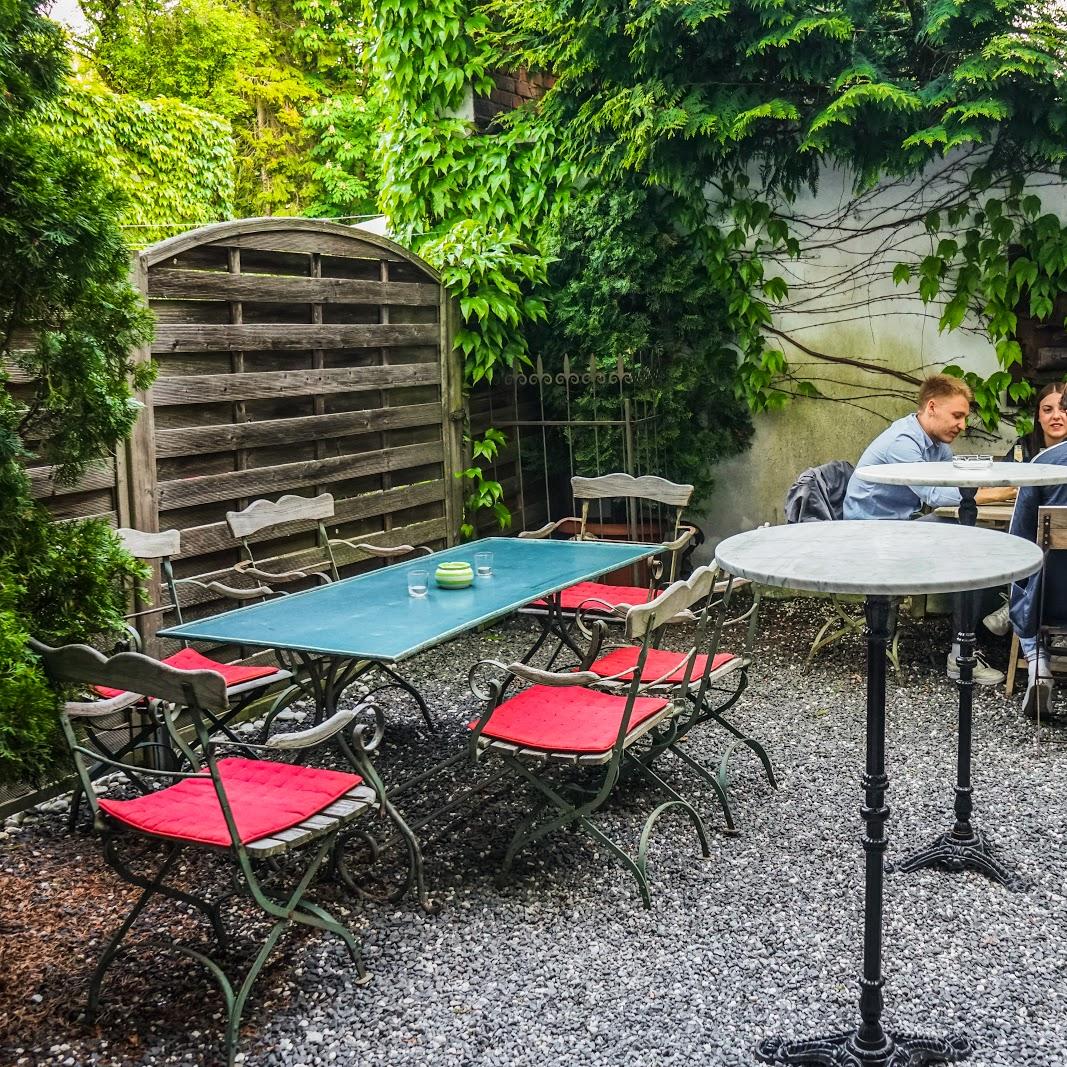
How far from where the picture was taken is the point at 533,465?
776 cm

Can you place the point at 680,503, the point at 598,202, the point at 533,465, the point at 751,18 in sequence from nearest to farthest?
A: the point at 680,503 → the point at 751,18 → the point at 598,202 → the point at 533,465

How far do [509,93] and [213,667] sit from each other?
Answer: 5.10m

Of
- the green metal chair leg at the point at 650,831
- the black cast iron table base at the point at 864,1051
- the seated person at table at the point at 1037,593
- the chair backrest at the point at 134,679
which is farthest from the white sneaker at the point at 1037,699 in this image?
the chair backrest at the point at 134,679

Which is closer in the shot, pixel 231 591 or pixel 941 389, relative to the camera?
pixel 231 591

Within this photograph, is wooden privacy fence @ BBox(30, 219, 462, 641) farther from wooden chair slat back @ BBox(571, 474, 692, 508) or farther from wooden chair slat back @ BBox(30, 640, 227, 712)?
wooden chair slat back @ BBox(30, 640, 227, 712)

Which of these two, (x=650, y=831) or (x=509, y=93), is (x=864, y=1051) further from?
(x=509, y=93)

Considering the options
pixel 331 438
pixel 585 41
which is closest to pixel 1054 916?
pixel 331 438

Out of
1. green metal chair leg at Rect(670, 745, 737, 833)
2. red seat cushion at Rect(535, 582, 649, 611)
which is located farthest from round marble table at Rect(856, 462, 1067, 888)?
red seat cushion at Rect(535, 582, 649, 611)

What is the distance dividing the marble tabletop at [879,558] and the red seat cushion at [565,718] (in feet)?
2.95

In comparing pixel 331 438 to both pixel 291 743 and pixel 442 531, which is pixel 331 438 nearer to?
pixel 442 531

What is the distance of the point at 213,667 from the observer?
4.50 meters

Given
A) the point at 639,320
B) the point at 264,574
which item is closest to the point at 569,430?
the point at 639,320

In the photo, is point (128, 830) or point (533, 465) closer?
point (128, 830)

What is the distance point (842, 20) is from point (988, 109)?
0.98 meters
